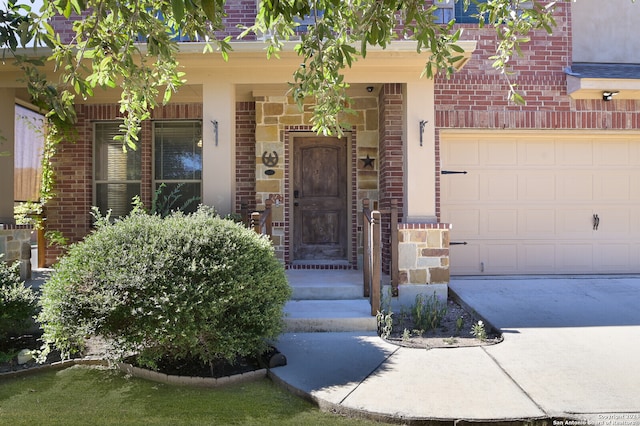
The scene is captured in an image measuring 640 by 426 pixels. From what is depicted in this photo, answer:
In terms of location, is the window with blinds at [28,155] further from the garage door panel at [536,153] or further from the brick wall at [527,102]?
the garage door panel at [536,153]

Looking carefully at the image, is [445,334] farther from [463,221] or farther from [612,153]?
[612,153]

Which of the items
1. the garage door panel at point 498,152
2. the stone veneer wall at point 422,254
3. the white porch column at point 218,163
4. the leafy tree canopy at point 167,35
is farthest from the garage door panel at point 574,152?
the white porch column at point 218,163

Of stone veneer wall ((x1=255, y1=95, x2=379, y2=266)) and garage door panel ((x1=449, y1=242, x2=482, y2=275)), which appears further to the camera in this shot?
stone veneer wall ((x1=255, y1=95, x2=379, y2=266))

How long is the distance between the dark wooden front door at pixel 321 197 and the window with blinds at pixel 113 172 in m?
2.62

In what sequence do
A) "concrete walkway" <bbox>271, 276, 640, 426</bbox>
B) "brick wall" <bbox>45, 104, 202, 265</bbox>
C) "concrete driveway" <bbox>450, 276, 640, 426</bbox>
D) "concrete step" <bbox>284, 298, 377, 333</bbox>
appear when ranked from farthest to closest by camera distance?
1. "brick wall" <bbox>45, 104, 202, 265</bbox>
2. "concrete step" <bbox>284, 298, 377, 333</bbox>
3. "concrete driveway" <bbox>450, 276, 640, 426</bbox>
4. "concrete walkway" <bbox>271, 276, 640, 426</bbox>

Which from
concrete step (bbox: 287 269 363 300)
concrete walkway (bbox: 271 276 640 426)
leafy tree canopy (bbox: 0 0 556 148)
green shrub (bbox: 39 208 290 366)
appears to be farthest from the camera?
concrete step (bbox: 287 269 363 300)

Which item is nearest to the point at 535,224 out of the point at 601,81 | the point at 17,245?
the point at 601,81

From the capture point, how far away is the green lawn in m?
3.19

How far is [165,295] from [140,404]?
75 cm

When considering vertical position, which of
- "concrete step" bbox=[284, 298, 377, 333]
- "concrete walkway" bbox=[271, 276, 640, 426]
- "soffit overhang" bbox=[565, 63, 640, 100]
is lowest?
"concrete walkway" bbox=[271, 276, 640, 426]

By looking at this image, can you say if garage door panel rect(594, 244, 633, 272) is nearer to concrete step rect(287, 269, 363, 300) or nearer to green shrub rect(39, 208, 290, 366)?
concrete step rect(287, 269, 363, 300)

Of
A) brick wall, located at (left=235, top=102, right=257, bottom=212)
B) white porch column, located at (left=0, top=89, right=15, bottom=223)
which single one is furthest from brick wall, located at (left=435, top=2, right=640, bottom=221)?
white porch column, located at (left=0, top=89, right=15, bottom=223)

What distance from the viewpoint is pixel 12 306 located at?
4.43 m

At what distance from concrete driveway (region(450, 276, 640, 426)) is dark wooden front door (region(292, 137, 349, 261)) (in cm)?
193
